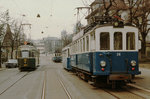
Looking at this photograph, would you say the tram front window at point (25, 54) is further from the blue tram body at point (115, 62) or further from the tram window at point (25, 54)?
the blue tram body at point (115, 62)

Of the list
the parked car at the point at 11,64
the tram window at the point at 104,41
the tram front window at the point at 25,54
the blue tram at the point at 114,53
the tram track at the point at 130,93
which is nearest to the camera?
the tram track at the point at 130,93

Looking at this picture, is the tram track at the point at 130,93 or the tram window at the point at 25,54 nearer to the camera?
the tram track at the point at 130,93

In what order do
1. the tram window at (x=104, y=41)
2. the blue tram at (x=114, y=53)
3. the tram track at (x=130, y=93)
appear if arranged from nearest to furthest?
the tram track at (x=130, y=93) → the blue tram at (x=114, y=53) → the tram window at (x=104, y=41)

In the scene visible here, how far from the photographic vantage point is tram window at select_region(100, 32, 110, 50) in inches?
509

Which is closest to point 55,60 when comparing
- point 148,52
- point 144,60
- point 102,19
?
point 148,52

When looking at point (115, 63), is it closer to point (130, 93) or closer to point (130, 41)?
point (130, 41)

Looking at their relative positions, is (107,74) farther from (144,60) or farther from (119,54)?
(144,60)

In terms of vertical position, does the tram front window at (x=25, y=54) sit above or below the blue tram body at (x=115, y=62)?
above

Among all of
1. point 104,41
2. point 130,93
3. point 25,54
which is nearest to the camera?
point 130,93

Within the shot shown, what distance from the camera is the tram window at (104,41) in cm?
1293

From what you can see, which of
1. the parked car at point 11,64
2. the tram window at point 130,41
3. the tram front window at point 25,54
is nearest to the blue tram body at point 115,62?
the tram window at point 130,41

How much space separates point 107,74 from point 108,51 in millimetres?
1069

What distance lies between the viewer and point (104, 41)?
1307 centimetres

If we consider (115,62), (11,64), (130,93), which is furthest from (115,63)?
(11,64)
